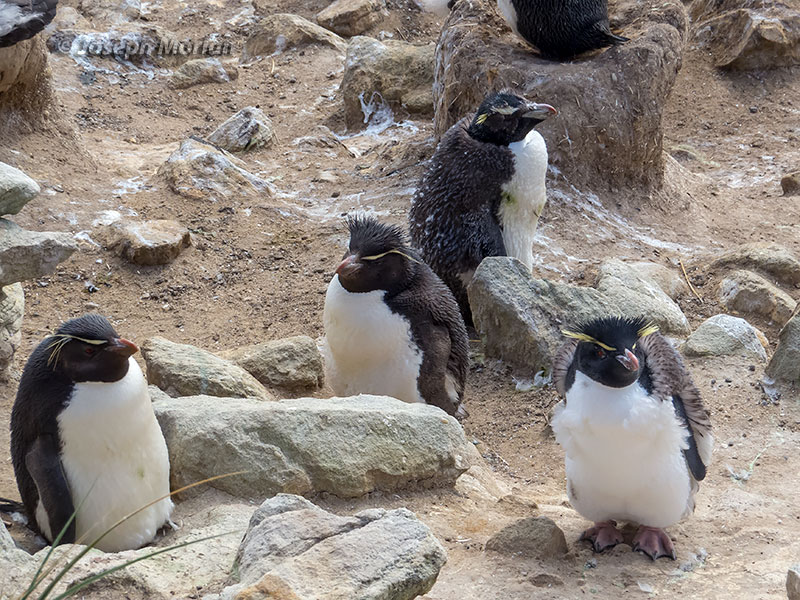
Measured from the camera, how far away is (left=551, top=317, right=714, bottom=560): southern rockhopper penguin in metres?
3.32

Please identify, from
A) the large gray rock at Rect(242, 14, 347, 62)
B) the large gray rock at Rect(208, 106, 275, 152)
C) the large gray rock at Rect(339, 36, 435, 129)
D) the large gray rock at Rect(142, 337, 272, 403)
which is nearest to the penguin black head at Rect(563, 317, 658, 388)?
the large gray rock at Rect(142, 337, 272, 403)

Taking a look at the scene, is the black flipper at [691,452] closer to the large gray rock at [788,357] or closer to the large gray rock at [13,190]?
the large gray rock at [788,357]

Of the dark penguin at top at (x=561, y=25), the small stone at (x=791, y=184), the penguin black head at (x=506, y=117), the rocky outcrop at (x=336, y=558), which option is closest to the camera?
the rocky outcrop at (x=336, y=558)

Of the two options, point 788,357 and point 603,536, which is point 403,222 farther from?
point 603,536

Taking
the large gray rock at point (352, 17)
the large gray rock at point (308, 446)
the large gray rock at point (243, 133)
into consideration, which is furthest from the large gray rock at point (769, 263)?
the large gray rock at point (352, 17)

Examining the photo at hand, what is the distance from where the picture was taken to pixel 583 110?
728 cm

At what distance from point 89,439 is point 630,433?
193cm

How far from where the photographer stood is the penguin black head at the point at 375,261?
4.76m

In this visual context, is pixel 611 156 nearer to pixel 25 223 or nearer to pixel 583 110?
pixel 583 110

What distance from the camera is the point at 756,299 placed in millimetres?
6410

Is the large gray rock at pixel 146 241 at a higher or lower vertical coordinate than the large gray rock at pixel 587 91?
→ lower

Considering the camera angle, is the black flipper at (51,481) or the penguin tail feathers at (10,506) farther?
the penguin tail feathers at (10,506)

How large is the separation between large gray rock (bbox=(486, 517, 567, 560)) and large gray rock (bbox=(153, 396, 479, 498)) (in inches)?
25.0

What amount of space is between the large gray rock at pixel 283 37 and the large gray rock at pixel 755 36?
4.17 metres
